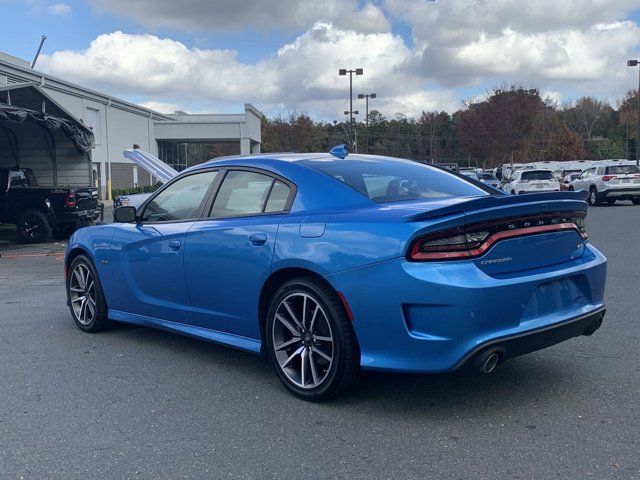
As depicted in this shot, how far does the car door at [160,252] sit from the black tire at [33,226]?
35.7 ft

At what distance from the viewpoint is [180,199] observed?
529 centimetres

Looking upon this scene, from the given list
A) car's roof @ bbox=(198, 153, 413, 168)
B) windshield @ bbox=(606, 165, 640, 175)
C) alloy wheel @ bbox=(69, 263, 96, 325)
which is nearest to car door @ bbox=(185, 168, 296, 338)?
car's roof @ bbox=(198, 153, 413, 168)

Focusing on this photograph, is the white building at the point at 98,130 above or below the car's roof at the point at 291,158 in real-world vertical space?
above

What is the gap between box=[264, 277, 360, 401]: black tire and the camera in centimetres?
388

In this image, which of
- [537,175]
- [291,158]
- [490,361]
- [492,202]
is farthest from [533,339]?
[537,175]

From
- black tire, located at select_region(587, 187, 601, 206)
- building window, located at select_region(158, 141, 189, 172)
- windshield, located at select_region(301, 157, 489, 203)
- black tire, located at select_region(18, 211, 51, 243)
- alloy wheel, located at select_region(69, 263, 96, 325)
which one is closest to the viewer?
windshield, located at select_region(301, 157, 489, 203)

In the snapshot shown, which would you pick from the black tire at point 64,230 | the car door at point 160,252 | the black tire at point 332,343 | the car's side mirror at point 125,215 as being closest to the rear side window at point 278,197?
the black tire at point 332,343

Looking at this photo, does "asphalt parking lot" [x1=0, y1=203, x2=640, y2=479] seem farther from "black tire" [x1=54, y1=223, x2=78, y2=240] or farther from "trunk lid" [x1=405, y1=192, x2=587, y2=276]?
"black tire" [x1=54, y1=223, x2=78, y2=240]

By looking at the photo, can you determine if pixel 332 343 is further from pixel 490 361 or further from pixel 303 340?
pixel 490 361

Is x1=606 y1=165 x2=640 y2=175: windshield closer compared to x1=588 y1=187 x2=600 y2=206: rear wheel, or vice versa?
x1=606 y1=165 x2=640 y2=175: windshield

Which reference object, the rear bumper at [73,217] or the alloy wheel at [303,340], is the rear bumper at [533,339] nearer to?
the alloy wheel at [303,340]

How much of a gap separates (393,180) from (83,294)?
332 centimetres

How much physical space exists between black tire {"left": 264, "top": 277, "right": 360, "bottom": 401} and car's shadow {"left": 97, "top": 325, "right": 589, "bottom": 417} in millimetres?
112

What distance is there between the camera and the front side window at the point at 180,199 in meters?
5.10
